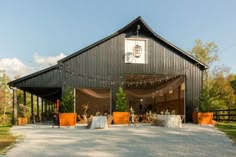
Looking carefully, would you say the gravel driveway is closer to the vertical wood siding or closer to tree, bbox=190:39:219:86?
the vertical wood siding

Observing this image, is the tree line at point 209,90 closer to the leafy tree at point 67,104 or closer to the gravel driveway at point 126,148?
the leafy tree at point 67,104

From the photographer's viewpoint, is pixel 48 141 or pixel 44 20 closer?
pixel 48 141

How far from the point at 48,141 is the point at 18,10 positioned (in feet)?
28.8

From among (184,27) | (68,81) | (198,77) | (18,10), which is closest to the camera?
(18,10)

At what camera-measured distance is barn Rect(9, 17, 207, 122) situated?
16.4 meters

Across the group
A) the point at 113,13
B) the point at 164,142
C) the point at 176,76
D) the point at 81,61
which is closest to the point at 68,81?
the point at 81,61

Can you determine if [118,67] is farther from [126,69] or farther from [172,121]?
[172,121]

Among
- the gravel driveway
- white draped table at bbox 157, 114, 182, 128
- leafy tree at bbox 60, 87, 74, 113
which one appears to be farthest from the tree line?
the gravel driveway

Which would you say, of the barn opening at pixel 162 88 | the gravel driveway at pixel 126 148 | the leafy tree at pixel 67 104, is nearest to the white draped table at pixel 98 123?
the leafy tree at pixel 67 104

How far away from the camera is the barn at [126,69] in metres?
16.4

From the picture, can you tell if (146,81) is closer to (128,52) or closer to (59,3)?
(128,52)

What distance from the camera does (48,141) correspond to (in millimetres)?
9023

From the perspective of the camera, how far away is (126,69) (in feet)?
55.3

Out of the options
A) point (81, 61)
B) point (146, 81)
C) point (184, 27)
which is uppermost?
point (184, 27)
